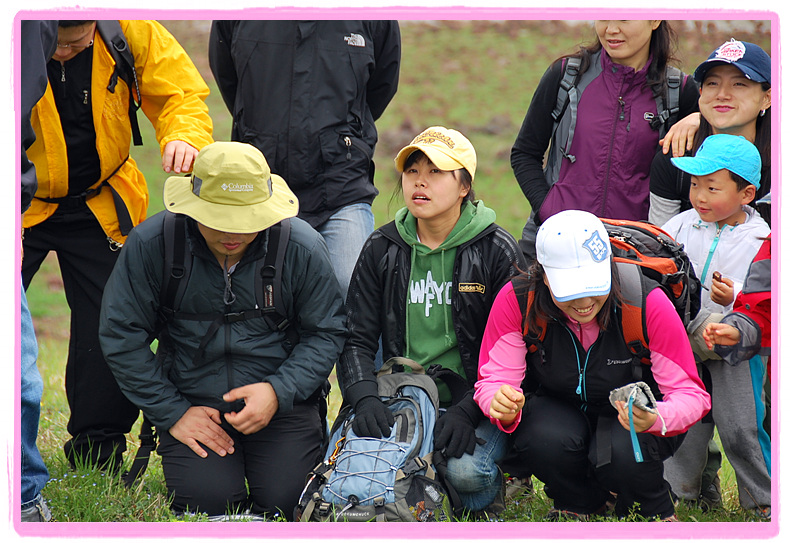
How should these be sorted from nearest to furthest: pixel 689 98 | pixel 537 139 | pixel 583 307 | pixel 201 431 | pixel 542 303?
pixel 583 307, pixel 542 303, pixel 201 431, pixel 689 98, pixel 537 139

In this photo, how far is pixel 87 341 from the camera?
5.13m

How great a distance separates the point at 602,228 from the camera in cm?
411

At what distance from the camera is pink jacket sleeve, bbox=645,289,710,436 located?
4.05 metres

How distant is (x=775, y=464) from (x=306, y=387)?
2.40m

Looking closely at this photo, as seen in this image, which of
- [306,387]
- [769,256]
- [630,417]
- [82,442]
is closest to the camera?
[630,417]

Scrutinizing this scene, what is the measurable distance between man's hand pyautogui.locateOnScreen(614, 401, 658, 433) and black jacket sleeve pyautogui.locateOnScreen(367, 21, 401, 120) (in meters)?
2.48

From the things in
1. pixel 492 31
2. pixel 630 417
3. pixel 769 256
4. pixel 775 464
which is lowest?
pixel 775 464

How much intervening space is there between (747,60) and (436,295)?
A: 2.09m

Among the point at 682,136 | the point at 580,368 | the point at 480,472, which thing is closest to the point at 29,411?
the point at 480,472

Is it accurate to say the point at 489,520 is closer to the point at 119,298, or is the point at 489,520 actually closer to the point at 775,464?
the point at 775,464

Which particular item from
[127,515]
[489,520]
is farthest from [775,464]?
[127,515]

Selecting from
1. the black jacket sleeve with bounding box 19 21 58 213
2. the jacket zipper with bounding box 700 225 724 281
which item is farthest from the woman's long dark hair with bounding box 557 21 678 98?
the black jacket sleeve with bounding box 19 21 58 213

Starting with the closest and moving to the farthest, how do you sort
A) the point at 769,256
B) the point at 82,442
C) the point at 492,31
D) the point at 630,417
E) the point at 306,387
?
the point at 630,417 → the point at 769,256 → the point at 306,387 → the point at 82,442 → the point at 492,31

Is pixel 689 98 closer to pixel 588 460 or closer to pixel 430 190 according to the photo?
pixel 430 190
